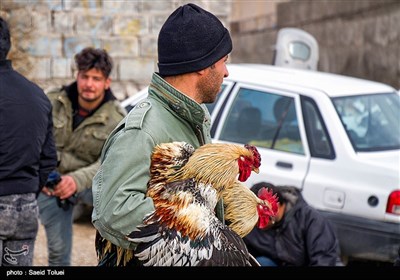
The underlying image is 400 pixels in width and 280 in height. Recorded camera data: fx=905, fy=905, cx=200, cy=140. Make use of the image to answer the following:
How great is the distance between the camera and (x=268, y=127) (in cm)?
734

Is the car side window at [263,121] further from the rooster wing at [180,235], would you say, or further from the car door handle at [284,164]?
the rooster wing at [180,235]

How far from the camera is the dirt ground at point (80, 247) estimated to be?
23.2 ft

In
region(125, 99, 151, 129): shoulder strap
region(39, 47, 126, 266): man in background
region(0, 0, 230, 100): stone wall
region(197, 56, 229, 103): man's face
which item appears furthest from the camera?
region(0, 0, 230, 100): stone wall

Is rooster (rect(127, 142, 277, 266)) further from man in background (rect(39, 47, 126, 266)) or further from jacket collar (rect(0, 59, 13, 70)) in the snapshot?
man in background (rect(39, 47, 126, 266))

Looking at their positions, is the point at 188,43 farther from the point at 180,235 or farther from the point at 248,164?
the point at 180,235

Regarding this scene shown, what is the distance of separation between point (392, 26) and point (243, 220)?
454 inches

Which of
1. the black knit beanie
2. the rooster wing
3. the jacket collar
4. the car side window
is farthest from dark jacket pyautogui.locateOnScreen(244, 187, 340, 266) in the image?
the rooster wing

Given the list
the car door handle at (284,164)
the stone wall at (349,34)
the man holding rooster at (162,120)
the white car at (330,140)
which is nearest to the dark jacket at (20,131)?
the man holding rooster at (162,120)

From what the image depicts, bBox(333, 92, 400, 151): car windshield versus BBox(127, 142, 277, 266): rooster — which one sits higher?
BBox(127, 142, 277, 266): rooster

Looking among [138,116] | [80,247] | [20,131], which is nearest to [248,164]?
[138,116]

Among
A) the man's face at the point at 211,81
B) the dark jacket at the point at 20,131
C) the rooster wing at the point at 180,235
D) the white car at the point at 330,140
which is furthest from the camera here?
the white car at the point at 330,140

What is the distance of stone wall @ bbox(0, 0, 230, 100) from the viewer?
991 centimetres

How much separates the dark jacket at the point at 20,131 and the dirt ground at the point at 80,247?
2280 millimetres

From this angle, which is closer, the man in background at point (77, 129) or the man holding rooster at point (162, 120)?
the man holding rooster at point (162, 120)
